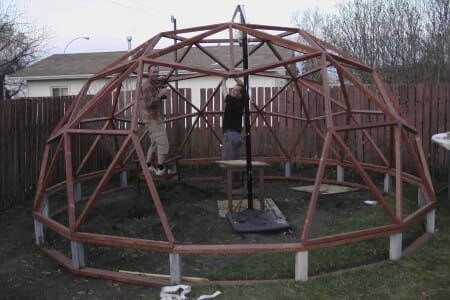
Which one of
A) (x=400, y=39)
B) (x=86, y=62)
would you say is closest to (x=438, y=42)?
(x=400, y=39)

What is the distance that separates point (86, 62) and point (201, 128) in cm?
1413

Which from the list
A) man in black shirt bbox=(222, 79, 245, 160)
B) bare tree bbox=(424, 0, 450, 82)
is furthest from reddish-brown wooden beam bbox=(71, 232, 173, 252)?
bare tree bbox=(424, 0, 450, 82)

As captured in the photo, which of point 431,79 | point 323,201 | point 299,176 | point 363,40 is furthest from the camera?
point 363,40

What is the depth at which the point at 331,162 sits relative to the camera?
8.55m

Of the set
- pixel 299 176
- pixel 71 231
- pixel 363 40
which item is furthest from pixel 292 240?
pixel 363 40

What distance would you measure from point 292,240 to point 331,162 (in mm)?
3375

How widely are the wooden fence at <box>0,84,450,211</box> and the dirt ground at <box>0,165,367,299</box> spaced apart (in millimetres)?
707

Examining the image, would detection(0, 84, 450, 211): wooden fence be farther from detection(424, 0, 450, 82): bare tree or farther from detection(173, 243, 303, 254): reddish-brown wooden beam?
detection(173, 243, 303, 254): reddish-brown wooden beam

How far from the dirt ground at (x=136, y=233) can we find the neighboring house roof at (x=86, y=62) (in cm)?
1205

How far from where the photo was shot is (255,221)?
19.7 feet

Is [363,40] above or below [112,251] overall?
above

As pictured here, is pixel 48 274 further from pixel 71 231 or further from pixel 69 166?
pixel 69 166

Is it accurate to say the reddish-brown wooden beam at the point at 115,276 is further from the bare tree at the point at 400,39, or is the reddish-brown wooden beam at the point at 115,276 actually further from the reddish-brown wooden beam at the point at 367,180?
the bare tree at the point at 400,39

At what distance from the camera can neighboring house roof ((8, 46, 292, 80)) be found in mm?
20438
